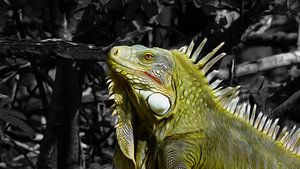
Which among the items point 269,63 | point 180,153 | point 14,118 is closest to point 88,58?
point 14,118

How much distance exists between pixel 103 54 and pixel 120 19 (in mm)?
757

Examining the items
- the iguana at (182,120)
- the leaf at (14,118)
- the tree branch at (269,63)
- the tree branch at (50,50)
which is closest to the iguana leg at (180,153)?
the iguana at (182,120)

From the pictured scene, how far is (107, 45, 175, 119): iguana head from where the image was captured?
12.6ft

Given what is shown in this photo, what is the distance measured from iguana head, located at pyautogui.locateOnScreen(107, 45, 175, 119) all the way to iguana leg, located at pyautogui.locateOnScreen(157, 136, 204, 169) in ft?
0.39

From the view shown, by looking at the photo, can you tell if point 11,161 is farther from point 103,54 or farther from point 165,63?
point 165,63

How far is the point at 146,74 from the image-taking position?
12.6 feet

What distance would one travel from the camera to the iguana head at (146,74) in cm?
383

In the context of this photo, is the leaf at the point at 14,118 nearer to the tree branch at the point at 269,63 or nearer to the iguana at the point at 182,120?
the iguana at the point at 182,120

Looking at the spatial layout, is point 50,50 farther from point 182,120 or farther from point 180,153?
point 180,153

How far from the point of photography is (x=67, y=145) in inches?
223

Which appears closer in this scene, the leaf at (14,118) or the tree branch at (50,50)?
the leaf at (14,118)

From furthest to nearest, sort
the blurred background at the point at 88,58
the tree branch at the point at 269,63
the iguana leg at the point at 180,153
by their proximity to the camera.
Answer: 1. the tree branch at the point at 269,63
2. the blurred background at the point at 88,58
3. the iguana leg at the point at 180,153

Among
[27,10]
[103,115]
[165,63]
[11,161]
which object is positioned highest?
[165,63]

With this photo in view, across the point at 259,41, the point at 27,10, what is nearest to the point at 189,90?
the point at 27,10
